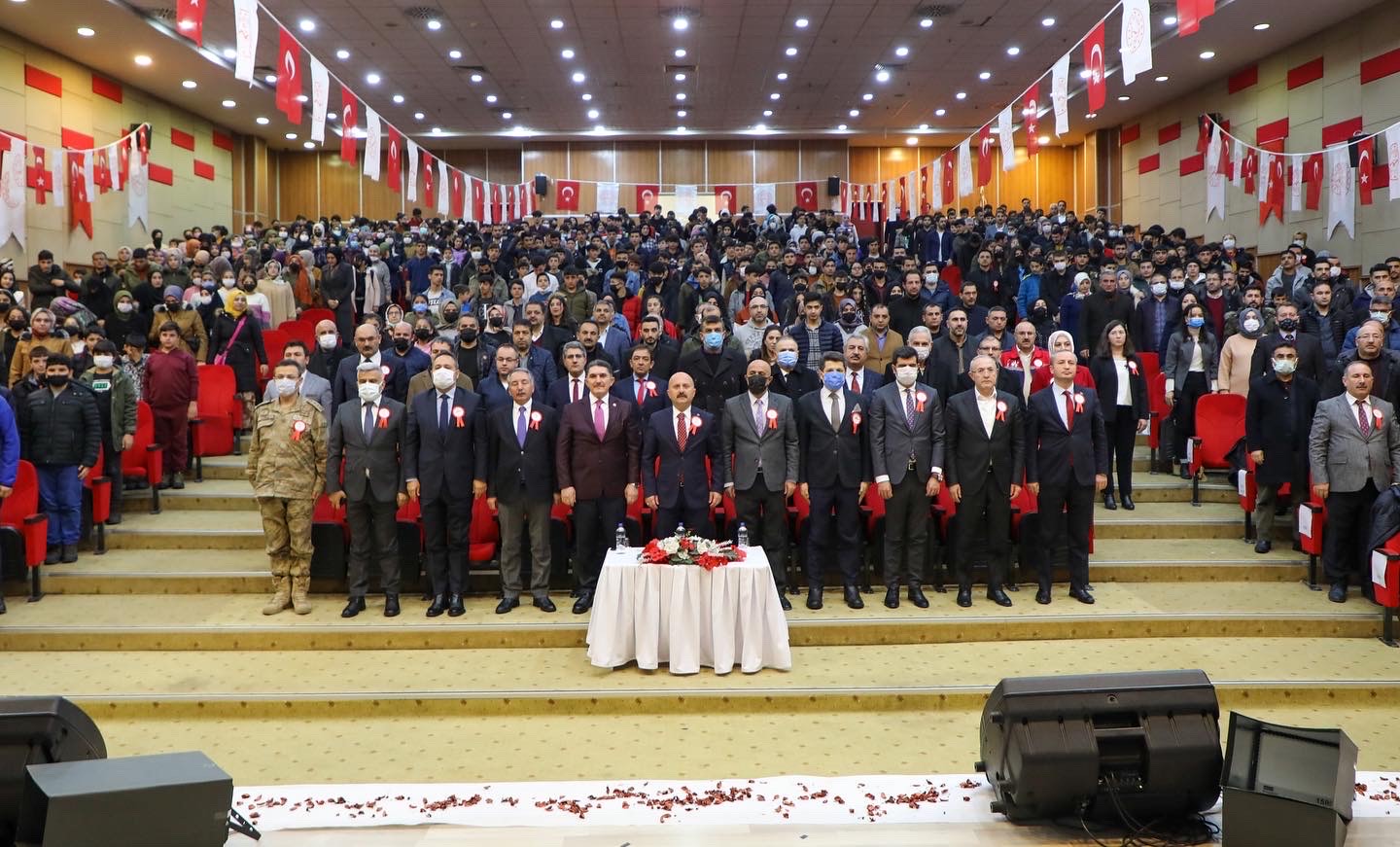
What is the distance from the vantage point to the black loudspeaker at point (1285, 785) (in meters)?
3.08

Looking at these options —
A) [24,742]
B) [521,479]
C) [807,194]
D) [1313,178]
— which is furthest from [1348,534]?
[807,194]

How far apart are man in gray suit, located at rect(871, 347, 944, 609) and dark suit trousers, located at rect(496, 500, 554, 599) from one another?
6.87ft

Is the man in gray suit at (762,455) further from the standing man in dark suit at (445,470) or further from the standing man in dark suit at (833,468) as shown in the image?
the standing man in dark suit at (445,470)

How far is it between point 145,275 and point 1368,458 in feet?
39.7

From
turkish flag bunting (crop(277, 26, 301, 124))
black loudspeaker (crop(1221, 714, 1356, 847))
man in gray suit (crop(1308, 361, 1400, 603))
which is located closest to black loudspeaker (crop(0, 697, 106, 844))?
black loudspeaker (crop(1221, 714, 1356, 847))

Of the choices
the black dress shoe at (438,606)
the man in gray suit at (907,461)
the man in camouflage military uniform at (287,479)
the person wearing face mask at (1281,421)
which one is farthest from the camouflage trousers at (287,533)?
the person wearing face mask at (1281,421)

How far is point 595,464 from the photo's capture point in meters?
6.31

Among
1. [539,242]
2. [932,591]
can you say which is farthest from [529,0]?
[932,591]

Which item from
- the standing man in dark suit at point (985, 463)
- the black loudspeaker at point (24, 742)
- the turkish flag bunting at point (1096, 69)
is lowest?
the black loudspeaker at point (24, 742)

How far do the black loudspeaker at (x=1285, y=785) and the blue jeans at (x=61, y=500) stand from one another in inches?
274

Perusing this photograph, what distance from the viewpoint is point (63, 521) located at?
696cm

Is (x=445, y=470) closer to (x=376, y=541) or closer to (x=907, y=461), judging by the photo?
(x=376, y=541)

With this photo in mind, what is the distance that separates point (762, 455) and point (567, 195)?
62.2 ft

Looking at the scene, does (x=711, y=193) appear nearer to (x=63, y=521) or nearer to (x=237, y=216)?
(x=237, y=216)
